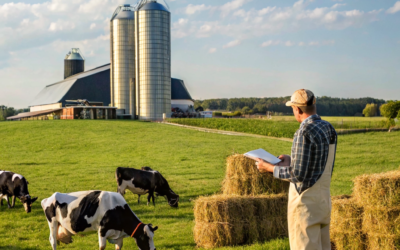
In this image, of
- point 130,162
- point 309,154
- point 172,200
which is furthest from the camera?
point 130,162

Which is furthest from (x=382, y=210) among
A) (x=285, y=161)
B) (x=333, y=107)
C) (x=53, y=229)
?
(x=333, y=107)

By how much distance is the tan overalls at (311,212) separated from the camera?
4.73 metres

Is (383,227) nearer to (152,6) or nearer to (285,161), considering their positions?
(285,161)

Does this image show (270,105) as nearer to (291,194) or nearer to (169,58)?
(169,58)

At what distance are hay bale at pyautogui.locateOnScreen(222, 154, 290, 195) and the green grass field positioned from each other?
0.94 meters

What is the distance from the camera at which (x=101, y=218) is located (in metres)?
7.01

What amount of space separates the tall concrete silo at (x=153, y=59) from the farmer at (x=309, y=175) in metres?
60.5

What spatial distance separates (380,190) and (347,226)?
92 centimetres

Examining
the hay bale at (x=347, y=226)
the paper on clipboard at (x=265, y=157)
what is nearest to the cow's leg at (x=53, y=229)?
the paper on clipboard at (x=265, y=157)

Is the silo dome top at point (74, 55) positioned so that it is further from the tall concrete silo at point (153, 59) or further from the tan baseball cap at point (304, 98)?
the tan baseball cap at point (304, 98)

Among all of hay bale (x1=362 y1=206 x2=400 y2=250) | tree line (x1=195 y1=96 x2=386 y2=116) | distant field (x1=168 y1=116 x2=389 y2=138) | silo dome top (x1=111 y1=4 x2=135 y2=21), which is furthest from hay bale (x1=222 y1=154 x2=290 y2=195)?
tree line (x1=195 y1=96 x2=386 y2=116)

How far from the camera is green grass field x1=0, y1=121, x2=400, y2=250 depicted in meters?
9.95

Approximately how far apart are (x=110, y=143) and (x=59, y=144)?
13.5ft

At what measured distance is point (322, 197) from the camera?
15.6 ft
